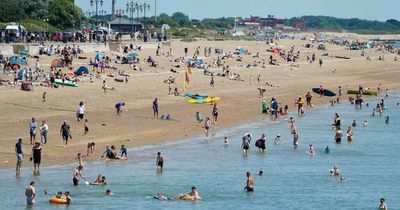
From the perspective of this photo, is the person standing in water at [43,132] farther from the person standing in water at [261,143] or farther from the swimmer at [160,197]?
the person standing in water at [261,143]

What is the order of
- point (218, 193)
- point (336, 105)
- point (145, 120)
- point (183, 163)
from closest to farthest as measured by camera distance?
point (218, 193) → point (183, 163) → point (145, 120) → point (336, 105)

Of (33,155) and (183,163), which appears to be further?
(183,163)

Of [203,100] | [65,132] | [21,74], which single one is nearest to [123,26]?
[203,100]

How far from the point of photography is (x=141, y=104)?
48125mm

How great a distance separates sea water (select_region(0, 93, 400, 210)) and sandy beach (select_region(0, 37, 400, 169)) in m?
1.69

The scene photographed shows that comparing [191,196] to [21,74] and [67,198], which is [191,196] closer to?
[67,198]

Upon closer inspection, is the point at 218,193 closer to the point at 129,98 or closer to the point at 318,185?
the point at 318,185

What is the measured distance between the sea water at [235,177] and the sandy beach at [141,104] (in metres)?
1.69

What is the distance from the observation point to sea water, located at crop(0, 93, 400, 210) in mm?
27500

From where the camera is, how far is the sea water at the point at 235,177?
27.5 metres

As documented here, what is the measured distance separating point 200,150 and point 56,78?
1533 cm

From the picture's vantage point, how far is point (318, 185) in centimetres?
3105

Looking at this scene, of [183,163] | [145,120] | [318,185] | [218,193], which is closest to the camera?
[218,193]

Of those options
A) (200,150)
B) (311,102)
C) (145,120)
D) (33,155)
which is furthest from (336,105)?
(33,155)
